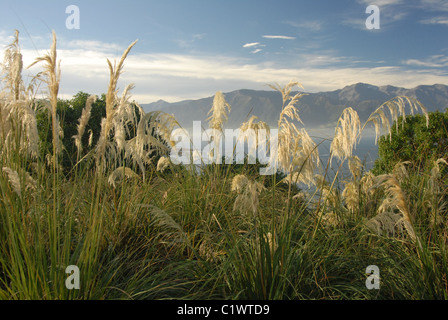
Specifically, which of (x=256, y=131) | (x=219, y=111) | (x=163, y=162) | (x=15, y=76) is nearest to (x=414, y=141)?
(x=219, y=111)

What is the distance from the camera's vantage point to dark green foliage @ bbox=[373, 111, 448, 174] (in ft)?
27.1

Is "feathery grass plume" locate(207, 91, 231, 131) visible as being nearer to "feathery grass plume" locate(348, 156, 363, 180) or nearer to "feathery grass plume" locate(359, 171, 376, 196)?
"feathery grass plume" locate(348, 156, 363, 180)

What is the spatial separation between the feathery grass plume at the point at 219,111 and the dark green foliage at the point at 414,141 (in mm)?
4519

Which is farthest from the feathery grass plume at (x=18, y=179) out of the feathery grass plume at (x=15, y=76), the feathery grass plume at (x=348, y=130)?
the feathery grass plume at (x=348, y=130)

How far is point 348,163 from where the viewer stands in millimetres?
4992

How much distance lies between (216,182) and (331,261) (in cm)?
223

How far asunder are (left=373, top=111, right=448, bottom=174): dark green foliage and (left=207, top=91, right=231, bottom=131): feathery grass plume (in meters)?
4.52

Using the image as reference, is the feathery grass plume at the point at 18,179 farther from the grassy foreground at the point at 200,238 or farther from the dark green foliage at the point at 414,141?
the dark green foliage at the point at 414,141

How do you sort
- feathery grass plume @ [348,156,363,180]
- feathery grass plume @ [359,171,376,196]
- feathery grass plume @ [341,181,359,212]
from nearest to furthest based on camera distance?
feathery grass plume @ [341,181,359,212], feathery grass plume @ [348,156,363,180], feathery grass plume @ [359,171,376,196]

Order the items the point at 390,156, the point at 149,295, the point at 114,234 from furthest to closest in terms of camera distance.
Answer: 1. the point at 390,156
2. the point at 114,234
3. the point at 149,295

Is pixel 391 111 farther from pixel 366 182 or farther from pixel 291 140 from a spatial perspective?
pixel 366 182

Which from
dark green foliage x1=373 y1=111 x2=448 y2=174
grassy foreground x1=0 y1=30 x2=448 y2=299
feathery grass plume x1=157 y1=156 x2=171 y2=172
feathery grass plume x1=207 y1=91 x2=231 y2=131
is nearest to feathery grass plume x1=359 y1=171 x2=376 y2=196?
grassy foreground x1=0 y1=30 x2=448 y2=299
